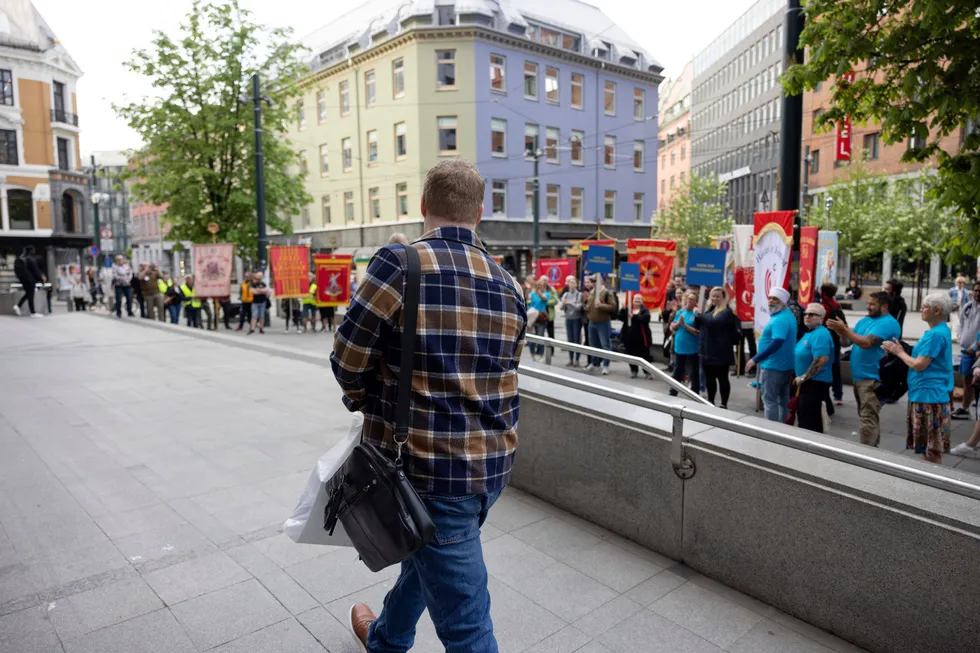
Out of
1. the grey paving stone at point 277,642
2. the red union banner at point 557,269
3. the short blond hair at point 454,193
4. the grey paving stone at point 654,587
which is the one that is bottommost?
the grey paving stone at point 654,587

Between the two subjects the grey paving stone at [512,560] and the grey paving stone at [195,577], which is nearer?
the grey paving stone at [195,577]

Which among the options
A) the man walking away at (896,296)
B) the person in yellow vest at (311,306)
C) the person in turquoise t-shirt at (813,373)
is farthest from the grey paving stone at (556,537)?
the person in yellow vest at (311,306)

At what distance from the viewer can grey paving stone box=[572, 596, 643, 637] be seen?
10.5 feet

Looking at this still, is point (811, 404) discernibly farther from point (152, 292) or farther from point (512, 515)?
point (152, 292)

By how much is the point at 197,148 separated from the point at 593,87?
2695 cm

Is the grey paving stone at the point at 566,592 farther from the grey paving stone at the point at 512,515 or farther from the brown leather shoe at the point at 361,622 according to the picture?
the brown leather shoe at the point at 361,622

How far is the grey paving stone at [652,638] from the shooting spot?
→ 3047 mm

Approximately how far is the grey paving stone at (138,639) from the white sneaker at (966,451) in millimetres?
7505

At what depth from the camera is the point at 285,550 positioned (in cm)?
398

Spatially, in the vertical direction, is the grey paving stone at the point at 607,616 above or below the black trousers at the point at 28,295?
below

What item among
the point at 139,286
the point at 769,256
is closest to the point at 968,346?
the point at 769,256

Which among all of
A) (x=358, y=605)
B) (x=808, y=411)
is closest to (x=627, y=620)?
(x=358, y=605)

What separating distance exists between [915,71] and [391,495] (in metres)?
6.40

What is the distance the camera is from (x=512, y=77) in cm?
3856
